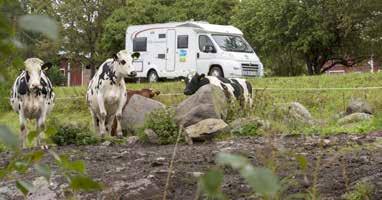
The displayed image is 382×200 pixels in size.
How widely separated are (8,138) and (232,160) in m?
0.37

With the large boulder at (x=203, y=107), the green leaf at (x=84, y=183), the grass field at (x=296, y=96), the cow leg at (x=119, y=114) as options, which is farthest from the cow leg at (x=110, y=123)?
the green leaf at (x=84, y=183)

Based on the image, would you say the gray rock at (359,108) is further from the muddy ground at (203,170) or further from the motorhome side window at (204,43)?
the motorhome side window at (204,43)

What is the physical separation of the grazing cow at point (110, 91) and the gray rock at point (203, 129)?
3.06 m

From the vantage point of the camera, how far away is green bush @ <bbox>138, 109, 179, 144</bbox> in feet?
37.3

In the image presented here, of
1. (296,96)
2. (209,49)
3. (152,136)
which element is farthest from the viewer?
(209,49)

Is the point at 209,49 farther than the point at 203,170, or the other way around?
the point at 209,49

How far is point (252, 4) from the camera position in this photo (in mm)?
45562

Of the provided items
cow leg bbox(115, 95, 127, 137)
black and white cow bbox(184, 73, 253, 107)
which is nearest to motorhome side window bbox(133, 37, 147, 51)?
black and white cow bbox(184, 73, 253, 107)

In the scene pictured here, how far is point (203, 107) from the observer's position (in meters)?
13.1

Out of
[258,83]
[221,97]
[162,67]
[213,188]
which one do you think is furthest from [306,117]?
[162,67]

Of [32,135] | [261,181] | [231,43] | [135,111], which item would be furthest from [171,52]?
[261,181]

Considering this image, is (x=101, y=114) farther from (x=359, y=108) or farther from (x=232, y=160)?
(x=232, y=160)

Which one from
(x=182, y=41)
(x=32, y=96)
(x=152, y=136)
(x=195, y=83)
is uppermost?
(x=182, y=41)

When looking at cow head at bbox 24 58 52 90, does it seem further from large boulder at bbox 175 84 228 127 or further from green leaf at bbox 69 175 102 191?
green leaf at bbox 69 175 102 191
